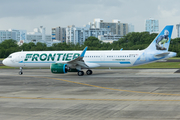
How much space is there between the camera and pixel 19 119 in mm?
13297

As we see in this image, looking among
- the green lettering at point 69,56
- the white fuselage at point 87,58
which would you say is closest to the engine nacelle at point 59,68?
the white fuselage at point 87,58

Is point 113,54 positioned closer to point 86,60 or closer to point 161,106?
point 86,60

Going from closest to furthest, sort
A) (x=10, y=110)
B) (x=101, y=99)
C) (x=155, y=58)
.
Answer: (x=10, y=110) < (x=101, y=99) < (x=155, y=58)

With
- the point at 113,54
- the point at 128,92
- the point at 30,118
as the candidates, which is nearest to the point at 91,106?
the point at 30,118

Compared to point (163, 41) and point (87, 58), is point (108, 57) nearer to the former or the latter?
point (87, 58)

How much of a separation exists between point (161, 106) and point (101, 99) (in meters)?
4.49

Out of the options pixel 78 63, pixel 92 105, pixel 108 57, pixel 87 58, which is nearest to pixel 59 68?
pixel 78 63

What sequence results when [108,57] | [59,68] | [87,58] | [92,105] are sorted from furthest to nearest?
[87,58], [108,57], [59,68], [92,105]

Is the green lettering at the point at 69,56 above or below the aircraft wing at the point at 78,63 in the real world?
above

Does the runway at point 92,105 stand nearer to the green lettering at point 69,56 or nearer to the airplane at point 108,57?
the airplane at point 108,57

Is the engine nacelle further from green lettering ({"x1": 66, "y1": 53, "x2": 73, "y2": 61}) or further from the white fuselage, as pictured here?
green lettering ({"x1": 66, "y1": 53, "x2": 73, "y2": 61})

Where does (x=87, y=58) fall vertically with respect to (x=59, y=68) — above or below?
above

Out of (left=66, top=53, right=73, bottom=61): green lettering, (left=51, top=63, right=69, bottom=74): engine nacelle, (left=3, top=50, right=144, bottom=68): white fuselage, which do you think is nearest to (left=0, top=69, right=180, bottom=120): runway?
(left=51, top=63, right=69, bottom=74): engine nacelle

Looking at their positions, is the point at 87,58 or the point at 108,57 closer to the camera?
the point at 108,57
